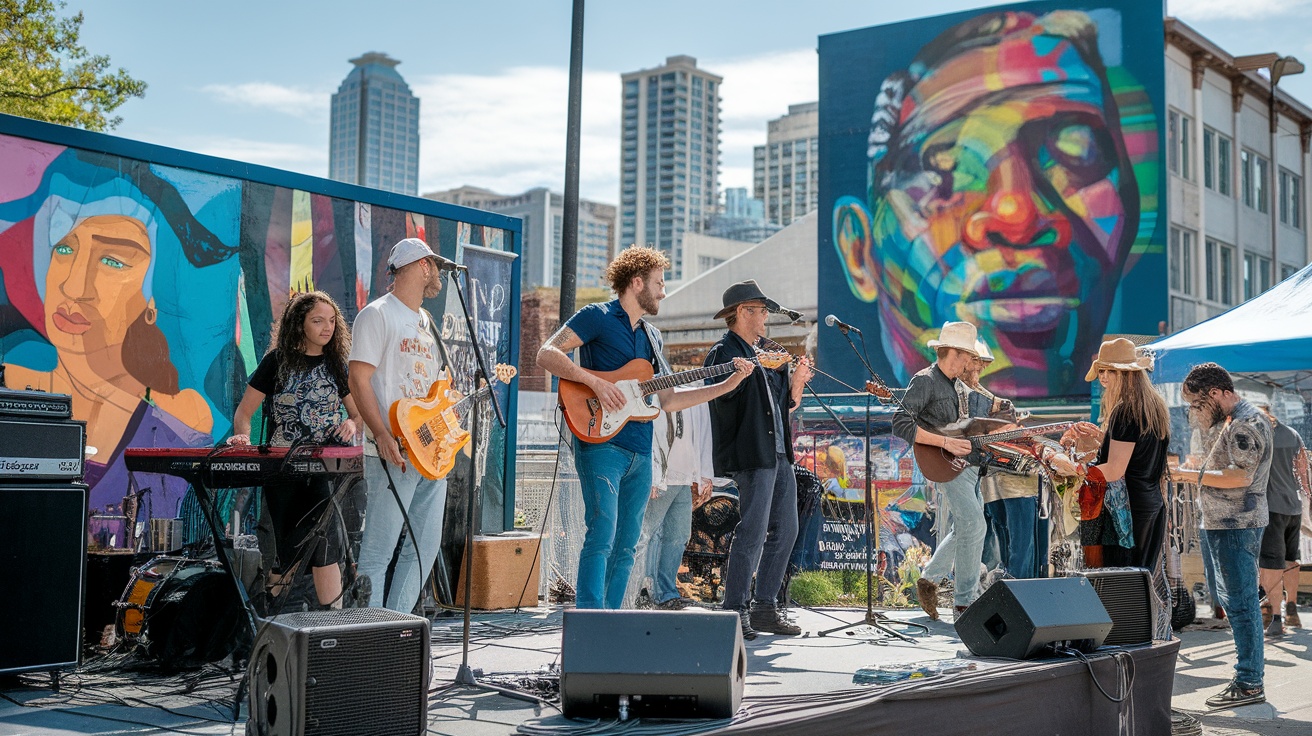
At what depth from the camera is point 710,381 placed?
6.71m

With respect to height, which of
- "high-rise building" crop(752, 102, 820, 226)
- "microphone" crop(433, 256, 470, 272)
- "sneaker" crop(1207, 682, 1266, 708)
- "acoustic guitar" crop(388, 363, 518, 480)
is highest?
"high-rise building" crop(752, 102, 820, 226)

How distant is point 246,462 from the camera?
520cm

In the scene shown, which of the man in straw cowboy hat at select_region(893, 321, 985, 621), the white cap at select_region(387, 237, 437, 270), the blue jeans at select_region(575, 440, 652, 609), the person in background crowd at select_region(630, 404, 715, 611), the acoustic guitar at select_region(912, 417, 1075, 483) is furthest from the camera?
the person in background crowd at select_region(630, 404, 715, 611)

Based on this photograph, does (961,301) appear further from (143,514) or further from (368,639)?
(368,639)

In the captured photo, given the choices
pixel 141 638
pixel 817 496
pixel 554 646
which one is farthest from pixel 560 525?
pixel 141 638

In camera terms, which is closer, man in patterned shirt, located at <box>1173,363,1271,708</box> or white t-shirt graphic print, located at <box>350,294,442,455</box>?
white t-shirt graphic print, located at <box>350,294,442,455</box>

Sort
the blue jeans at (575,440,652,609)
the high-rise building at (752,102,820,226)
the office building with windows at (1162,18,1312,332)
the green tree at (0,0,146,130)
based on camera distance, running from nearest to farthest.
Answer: the blue jeans at (575,440,652,609) < the green tree at (0,0,146,130) < the office building with windows at (1162,18,1312,332) < the high-rise building at (752,102,820,226)

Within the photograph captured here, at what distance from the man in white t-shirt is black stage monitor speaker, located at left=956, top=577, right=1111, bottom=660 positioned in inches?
103

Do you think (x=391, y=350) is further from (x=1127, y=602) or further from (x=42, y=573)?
(x=1127, y=602)

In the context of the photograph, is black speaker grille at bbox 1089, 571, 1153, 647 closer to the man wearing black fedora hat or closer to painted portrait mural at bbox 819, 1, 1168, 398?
the man wearing black fedora hat

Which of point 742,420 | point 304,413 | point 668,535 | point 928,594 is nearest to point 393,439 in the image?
point 304,413

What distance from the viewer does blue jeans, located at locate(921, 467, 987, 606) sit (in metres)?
7.27

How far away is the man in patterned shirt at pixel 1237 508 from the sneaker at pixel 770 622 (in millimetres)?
2431

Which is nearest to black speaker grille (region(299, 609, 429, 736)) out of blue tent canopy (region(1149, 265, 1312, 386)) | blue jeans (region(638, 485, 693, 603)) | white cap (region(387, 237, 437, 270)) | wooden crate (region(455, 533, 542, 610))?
white cap (region(387, 237, 437, 270))
